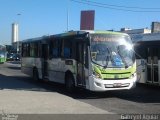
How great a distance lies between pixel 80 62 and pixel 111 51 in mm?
1535

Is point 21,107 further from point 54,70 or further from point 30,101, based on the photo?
point 54,70

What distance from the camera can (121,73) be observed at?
55.8 feet

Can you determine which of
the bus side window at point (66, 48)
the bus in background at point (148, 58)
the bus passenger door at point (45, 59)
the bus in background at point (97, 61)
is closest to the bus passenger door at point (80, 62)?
the bus in background at point (97, 61)

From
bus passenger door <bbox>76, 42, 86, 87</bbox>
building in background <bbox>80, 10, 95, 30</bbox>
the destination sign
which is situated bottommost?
bus passenger door <bbox>76, 42, 86, 87</bbox>

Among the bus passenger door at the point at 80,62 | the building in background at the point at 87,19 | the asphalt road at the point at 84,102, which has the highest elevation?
the building in background at the point at 87,19

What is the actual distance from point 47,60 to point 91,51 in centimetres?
623

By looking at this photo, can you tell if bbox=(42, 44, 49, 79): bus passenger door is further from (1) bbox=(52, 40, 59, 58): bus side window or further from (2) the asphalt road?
(2) the asphalt road

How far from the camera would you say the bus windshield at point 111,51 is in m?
17.0

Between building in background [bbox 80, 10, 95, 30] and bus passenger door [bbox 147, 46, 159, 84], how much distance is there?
→ 2028cm

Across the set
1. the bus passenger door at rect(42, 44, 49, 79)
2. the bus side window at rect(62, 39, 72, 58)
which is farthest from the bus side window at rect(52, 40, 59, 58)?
the bus passenger door at rect(42, 44, 49, 79)

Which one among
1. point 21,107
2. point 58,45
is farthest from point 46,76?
point 21,107

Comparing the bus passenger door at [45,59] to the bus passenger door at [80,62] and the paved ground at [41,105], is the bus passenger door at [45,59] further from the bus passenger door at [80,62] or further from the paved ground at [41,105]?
the paved ground at [41,105]

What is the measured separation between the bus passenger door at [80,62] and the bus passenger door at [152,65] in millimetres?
3966

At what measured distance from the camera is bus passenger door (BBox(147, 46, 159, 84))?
64.6ft
